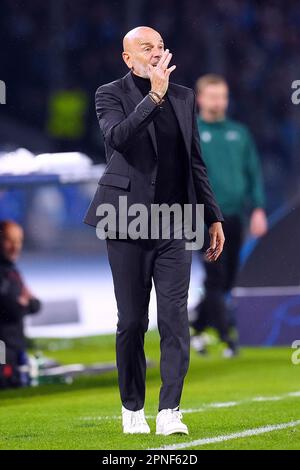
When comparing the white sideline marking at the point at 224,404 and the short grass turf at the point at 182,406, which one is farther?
the white sideline marking at the point at 224,404

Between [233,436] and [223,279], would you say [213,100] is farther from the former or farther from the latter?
[233,436]

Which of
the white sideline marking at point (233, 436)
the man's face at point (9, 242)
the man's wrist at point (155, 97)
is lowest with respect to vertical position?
the white sideline marking at point (233, 436)

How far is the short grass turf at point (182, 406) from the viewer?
5.72 m

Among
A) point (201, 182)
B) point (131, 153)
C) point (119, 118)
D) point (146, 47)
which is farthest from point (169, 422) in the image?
point (146, 47)

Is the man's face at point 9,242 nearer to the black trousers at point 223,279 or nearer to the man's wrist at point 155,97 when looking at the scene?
the black trousers at point 223,279

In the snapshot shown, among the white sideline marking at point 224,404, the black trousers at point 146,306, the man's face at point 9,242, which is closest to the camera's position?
the black trousers at point 146,306

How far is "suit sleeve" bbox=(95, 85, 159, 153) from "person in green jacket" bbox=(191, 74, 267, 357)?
4767mm

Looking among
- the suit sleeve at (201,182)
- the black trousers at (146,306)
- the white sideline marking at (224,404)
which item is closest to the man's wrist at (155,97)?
the suit sleeve at (201,182)

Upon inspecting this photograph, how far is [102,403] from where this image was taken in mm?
7766

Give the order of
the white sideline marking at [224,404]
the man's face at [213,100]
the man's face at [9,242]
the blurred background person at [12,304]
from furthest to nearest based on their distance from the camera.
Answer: the man's face at [213,100] → the man's face at [9,242] → the blurred background person at [12,304] → the white sideline marking at [224,404]

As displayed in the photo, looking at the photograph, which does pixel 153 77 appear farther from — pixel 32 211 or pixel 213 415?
pixel 32 211

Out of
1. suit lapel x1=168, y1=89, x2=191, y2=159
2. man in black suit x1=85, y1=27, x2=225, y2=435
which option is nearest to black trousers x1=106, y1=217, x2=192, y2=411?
man in black suit x1=85, y1=27, x2=225, y2=435

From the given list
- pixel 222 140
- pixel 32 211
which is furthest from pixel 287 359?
pixel 32 211

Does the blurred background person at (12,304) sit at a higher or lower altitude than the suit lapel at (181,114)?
lower
